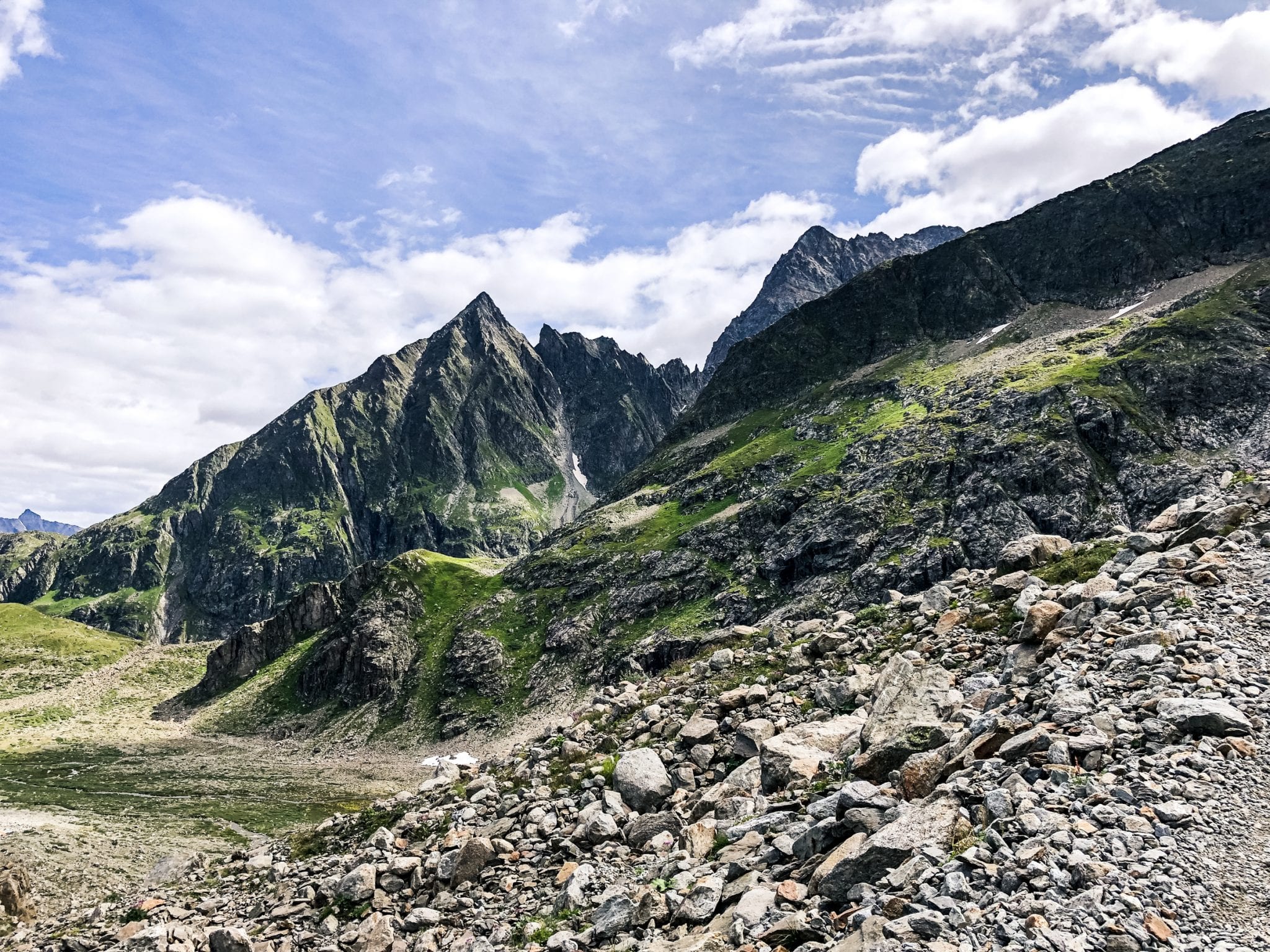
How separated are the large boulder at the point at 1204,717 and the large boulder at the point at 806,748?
256 inches

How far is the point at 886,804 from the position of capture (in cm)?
1166

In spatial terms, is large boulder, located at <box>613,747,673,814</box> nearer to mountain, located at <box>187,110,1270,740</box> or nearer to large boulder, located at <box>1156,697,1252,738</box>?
large boulder, located at <box>1156,697,1252,738</box>

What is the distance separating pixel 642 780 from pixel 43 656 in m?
231

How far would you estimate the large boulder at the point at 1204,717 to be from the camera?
404 inches

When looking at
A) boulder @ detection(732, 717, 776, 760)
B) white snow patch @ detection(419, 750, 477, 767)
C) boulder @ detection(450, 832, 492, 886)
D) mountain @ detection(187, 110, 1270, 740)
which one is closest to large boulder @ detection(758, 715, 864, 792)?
boulder @ detection(732, 717, 776, 760)

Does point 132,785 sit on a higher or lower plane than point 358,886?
lower

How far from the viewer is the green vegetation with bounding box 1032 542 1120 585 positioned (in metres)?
20.2

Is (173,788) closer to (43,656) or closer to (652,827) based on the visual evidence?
(652,827)

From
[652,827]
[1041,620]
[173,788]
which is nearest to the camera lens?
[652,827]

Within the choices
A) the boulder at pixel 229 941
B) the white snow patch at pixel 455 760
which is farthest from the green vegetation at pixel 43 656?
the boulder at pixel 229 941

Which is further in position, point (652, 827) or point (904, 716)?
point (652, 827)

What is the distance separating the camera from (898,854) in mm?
9906

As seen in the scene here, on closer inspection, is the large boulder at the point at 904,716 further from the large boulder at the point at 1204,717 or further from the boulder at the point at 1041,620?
the large boulder at the point at 1204,717

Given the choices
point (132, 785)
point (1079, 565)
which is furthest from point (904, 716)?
point (132, 785)
